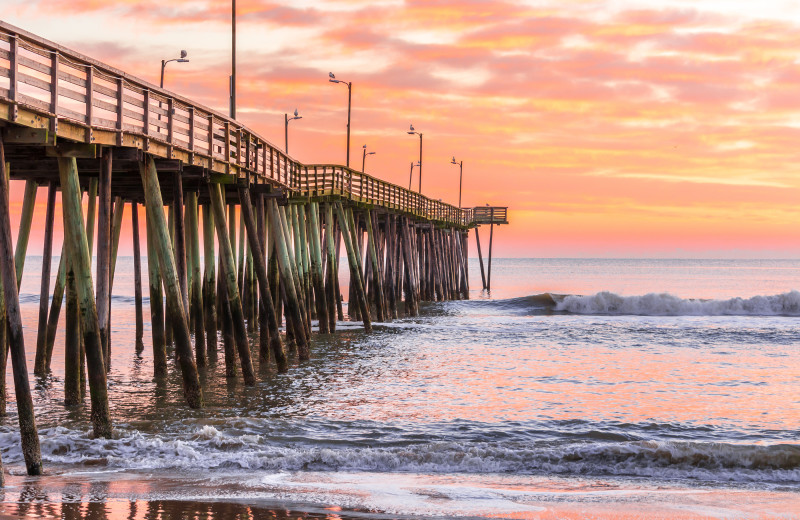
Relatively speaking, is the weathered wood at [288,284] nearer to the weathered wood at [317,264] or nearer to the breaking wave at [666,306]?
the weathered wood at [317,264]

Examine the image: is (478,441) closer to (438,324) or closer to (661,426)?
(661,426)

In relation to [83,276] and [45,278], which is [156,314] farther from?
[83,276]

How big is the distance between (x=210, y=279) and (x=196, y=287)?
0.85 metres

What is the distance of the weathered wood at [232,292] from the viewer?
15383 millimetres

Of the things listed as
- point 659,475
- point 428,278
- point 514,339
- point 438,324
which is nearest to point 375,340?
point 514,339

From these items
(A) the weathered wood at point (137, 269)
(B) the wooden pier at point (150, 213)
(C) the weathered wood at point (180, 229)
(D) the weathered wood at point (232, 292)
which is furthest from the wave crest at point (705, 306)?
(C) the weathered wood at point (180, 229)

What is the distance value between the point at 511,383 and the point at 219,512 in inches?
415

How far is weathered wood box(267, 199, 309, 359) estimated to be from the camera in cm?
1908

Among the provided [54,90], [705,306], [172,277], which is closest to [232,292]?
[172,277]

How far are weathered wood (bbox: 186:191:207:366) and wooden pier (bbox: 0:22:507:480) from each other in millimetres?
39

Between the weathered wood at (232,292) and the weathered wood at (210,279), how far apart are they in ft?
3.21

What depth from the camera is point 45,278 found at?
1566 cm

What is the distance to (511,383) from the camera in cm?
1770

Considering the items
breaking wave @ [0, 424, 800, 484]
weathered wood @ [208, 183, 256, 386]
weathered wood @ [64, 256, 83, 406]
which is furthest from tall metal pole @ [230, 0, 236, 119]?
breaking wave @ [0, 424, 800, 484]
